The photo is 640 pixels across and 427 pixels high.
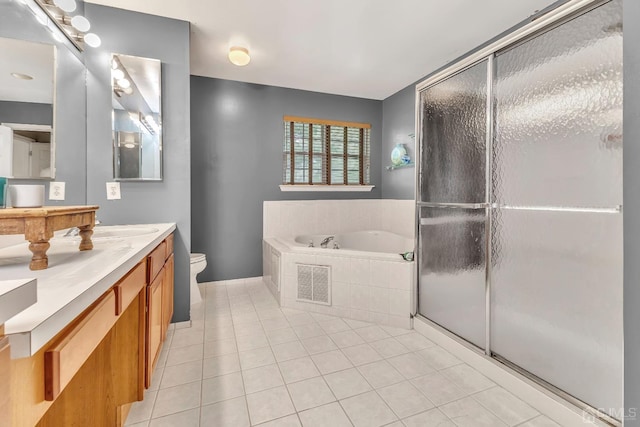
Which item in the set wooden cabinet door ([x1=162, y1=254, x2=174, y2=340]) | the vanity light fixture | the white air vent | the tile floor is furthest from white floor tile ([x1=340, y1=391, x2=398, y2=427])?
the vanity light fixture

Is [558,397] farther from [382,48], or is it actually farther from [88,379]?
[382,48]

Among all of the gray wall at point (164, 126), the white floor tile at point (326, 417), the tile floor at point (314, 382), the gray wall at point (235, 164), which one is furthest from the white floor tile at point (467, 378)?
the gray wall at point (235, 164)

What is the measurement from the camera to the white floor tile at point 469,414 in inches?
56.1

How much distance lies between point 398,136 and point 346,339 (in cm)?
281

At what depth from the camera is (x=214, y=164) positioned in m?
3.52

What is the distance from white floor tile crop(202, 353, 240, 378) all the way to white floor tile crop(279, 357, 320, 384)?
0.31 m

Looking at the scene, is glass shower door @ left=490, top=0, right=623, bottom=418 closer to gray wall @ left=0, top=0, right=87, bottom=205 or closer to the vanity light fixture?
the vanity light fixture

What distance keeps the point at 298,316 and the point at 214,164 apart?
2.08 m

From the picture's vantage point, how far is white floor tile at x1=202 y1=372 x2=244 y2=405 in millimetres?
1601

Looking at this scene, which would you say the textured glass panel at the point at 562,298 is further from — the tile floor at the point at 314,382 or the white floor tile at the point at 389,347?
the white floor tile at the point at 389,347

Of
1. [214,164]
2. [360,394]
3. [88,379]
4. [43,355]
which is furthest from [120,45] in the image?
[360,394]

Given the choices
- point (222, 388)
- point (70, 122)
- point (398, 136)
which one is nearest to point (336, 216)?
point (398, 136)

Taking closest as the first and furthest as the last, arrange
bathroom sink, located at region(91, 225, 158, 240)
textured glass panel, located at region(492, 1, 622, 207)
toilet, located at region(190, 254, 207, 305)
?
textured glass panel, located at region(492, 1, 622, 207), bathroom sink, located at region(91, 225, 158, 240), toilet, located at region(190, 254, 207, 305)

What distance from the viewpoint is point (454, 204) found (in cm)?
202
